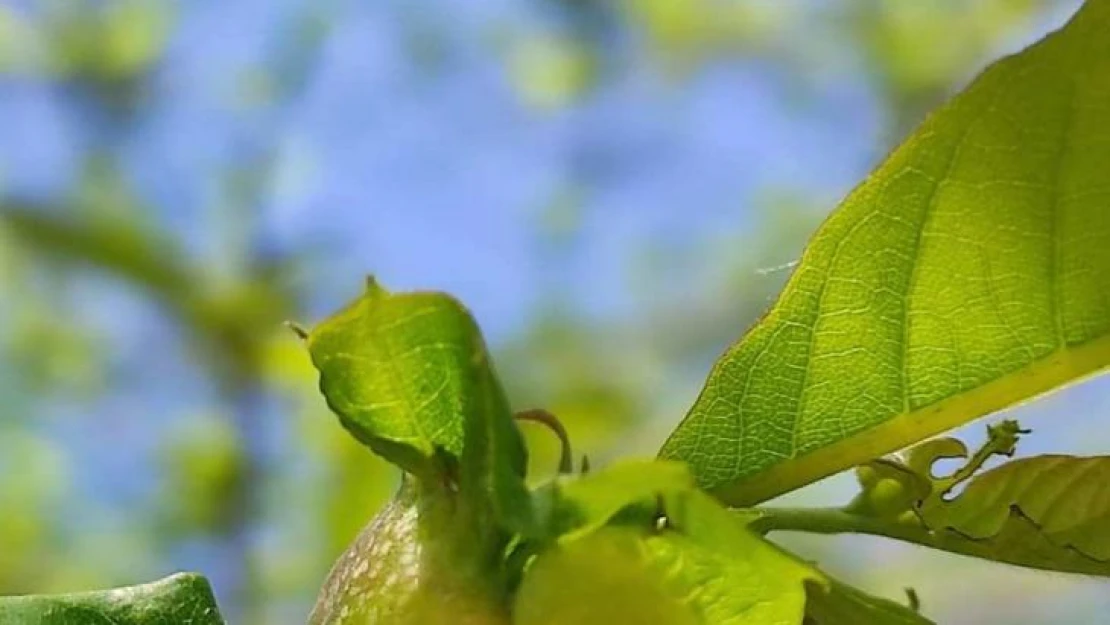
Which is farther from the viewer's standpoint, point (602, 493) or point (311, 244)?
point (311, 244)

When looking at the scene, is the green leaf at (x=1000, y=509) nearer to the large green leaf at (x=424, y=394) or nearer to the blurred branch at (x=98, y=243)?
the large green leaf at (x=424, y=394)

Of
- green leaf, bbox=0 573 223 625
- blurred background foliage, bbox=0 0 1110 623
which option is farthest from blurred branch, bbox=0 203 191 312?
green leaf, bbox=0 573 223 625

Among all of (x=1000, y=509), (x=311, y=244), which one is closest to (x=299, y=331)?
(x=1000, y=509)

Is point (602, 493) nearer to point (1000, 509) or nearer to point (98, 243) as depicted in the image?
point (1000, 509)

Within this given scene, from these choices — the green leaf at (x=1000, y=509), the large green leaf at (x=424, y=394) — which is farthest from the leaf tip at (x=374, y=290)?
the green leaf at (x=1000, y=509)

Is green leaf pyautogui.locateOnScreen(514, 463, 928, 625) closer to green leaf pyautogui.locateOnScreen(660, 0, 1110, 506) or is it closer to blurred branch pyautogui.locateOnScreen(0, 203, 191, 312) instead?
green leaf pyautogui.locateOnScreen(660, 0, 1110, 506)

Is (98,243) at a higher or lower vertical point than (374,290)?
higher
